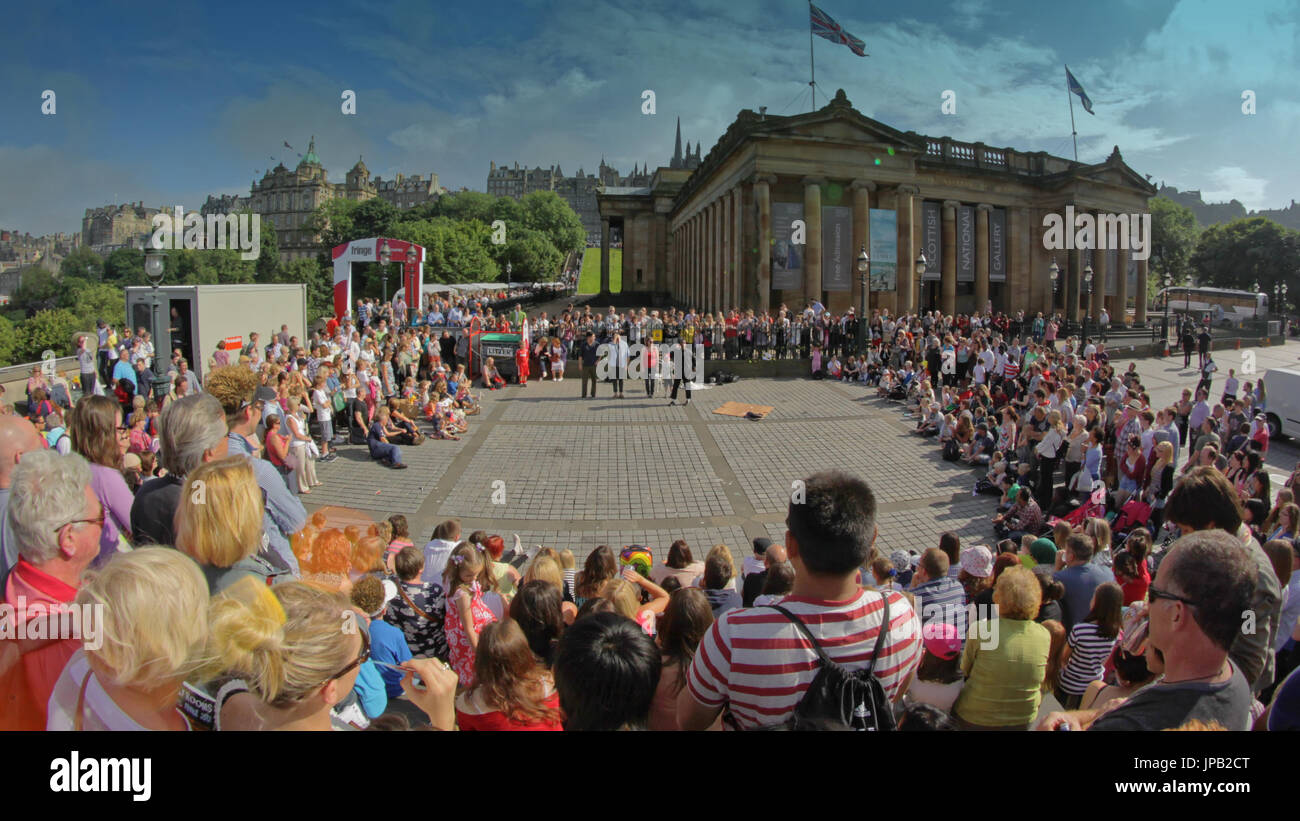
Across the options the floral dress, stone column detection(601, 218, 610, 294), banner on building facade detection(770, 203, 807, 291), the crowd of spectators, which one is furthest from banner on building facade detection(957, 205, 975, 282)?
the floral dress

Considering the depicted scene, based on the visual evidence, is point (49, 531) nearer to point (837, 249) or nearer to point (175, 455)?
point (175, 455)

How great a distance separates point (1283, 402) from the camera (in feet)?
57.3

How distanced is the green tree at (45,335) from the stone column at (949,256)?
67.7 m

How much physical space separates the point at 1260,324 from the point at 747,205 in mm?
35913

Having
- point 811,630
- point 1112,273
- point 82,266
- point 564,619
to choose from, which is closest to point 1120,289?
point 1112,273

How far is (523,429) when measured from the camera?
1722 centimetres

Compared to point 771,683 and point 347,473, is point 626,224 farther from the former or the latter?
point 771,683

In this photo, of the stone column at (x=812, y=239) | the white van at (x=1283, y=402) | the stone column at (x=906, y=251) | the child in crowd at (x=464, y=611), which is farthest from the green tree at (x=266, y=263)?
the white van at (x=1283, y=402)

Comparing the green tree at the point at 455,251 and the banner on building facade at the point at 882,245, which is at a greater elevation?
the green tree at the point at 455,251

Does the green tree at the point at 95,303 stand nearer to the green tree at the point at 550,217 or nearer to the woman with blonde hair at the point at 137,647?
the green tree at the point at 550,217

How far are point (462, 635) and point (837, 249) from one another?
111 ft

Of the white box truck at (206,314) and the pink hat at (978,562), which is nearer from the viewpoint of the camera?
the pink hat at (978,562)

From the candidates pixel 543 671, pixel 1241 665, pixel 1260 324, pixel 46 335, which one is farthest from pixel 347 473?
pixel 46 335

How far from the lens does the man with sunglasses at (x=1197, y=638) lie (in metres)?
2.35
